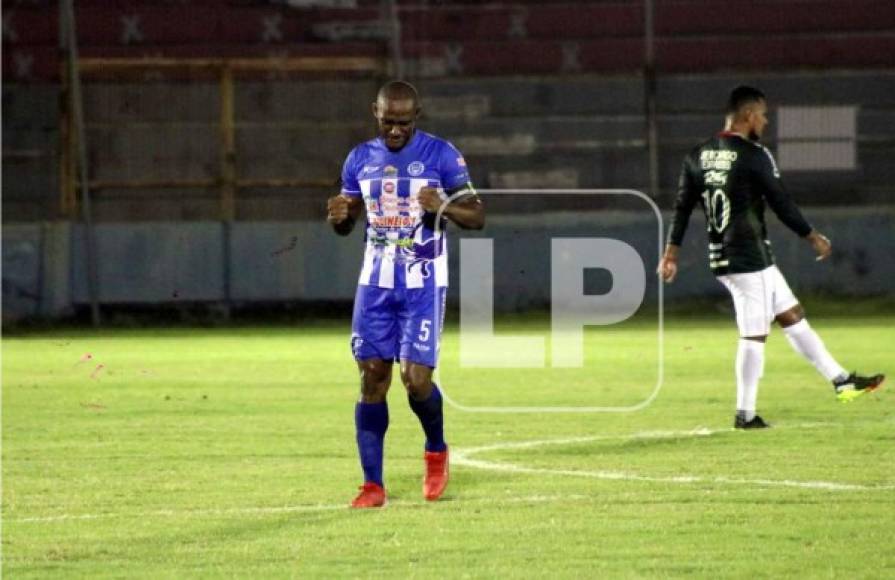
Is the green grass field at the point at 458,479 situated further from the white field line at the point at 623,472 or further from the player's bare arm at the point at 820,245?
the player's bare arm at the point at 820,245

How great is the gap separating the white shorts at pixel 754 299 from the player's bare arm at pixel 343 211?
409 centimetres

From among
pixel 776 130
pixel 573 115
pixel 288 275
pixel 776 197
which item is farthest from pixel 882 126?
pixel 776 197

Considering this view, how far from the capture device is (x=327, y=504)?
9062 mm

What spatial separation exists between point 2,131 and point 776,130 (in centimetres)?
1107

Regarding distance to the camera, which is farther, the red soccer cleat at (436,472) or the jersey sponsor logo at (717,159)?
the jersey sponsor logo at (717,159)

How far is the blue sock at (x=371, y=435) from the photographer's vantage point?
901 cm

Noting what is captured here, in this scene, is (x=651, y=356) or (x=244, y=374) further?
(x=651, y=356)

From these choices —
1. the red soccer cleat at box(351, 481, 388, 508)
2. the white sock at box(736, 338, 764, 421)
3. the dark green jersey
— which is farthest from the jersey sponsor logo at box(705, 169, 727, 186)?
the red soccer cleat at box(351, 481, 388, 508)

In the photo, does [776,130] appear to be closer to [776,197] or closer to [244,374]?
[244,374]

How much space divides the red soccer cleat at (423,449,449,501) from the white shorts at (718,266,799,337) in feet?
12.4

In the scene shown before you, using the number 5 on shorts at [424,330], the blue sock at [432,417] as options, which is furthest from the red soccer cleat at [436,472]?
the number 5 on shorts at [424,330]

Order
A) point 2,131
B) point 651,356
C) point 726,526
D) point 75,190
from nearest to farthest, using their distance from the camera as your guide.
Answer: point 726,526 < point 651,356 < point 75,190 < point 2,131

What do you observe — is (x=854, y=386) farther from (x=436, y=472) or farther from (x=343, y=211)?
(x=343, y=211)

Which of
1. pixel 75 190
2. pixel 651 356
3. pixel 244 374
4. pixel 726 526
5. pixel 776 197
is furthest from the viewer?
pixel 75 190
